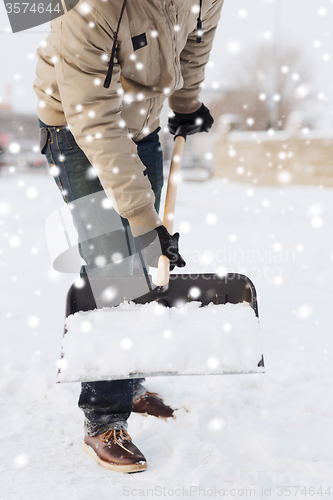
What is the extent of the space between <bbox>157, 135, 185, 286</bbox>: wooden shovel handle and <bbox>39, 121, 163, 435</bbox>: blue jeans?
0.17 metres

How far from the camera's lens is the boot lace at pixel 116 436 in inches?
59.4

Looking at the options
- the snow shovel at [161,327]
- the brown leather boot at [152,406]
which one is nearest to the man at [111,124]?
the snow shovel at [161,327]

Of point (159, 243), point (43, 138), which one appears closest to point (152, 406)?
point (159, 243)

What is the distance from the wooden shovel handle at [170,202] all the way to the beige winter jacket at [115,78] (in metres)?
0.16

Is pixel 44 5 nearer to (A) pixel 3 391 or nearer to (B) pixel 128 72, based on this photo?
(B) pixel 128 72

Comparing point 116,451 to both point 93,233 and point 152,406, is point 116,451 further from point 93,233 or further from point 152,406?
point 93,233

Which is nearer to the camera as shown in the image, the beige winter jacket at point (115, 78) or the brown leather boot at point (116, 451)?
the beige winter jacket at point (115, 78)

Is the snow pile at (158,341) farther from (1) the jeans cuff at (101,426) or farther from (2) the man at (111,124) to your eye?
(1) the jeans cuff at (101,426)

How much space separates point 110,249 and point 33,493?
841 mm

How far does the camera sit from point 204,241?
5.57m

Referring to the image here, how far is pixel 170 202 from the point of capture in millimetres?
1717

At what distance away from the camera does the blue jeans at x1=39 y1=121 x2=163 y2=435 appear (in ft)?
4.94

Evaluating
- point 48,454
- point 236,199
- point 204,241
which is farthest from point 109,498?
point 236,199

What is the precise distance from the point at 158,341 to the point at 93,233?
468 millimetres
